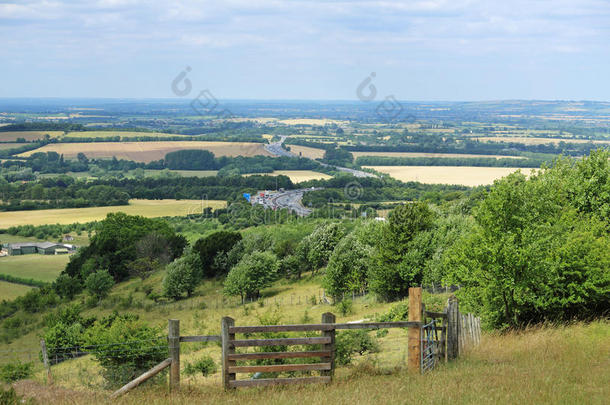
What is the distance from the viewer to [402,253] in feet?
140

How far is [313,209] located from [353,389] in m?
102

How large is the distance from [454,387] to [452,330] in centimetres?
252

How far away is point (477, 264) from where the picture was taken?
18891 millimetres

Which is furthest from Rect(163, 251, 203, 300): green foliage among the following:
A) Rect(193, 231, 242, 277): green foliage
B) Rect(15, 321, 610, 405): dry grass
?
Rect(15, 321, 610, 405): dry grass

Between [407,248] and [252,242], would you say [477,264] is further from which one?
[252,242]

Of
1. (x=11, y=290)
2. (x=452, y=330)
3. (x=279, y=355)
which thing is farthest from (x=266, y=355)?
(x=11, y=290)

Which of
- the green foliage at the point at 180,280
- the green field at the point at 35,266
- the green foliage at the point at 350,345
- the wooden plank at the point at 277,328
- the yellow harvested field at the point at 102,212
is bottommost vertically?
the green field at the point at 35,266

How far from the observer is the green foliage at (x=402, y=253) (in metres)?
41.1

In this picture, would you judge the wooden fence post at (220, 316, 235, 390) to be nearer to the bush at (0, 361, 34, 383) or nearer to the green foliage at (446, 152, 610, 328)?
the green foliage at (446, 152, 610, 328)

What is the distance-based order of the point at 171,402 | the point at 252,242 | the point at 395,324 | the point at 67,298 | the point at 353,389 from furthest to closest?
the point at 252,242
the point at 67,298
the point at 395,324
the point at 353,389
the point at 171,402

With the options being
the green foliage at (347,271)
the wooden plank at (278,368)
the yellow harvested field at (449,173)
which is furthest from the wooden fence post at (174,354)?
the yellow harvested field at (449,173)

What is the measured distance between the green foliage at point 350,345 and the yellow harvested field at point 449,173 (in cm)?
12183

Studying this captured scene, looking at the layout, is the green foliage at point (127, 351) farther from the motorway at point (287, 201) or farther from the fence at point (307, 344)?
the motorway at point (287, 201)

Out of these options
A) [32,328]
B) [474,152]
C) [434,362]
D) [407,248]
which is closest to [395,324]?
[434,362]
